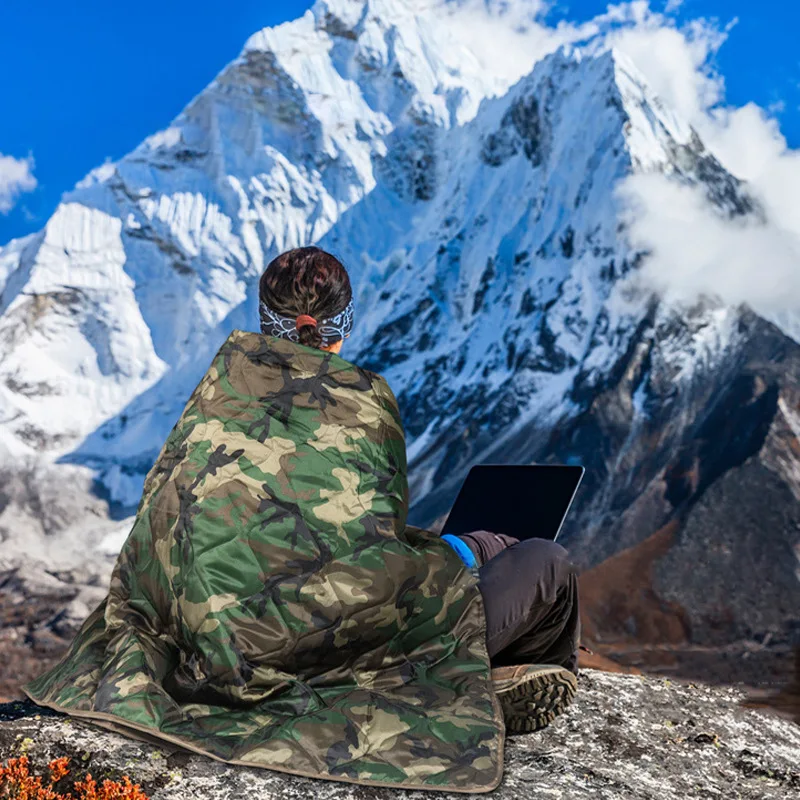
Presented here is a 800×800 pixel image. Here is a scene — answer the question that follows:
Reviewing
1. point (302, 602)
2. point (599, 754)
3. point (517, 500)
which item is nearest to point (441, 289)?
point (517, 500)

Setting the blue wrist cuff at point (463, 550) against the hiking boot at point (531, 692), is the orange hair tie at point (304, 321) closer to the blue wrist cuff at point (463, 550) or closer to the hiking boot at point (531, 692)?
the blue wrist cuff at point (463, 550)

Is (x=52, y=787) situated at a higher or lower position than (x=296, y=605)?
lower

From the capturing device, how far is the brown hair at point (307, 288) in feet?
8.94

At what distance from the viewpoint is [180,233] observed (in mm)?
77250

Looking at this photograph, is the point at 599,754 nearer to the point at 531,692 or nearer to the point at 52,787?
the point at 531,692

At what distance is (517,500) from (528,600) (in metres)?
0.85

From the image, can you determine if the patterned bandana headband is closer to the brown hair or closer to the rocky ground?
the brown hair

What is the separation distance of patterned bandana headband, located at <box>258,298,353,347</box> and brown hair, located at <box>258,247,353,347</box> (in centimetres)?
1

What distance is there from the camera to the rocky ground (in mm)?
2279

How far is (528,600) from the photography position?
2.66 m

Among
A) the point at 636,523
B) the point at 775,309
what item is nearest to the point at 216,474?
the point at 636,523

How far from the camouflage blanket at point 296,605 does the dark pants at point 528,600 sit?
0.09 metres

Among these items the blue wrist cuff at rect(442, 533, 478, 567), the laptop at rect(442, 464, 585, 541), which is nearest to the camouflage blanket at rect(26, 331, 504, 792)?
the blue wrist cuff at rect(442, 533, 478, 567)

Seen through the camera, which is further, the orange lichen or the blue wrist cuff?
the blue wrist cuff
